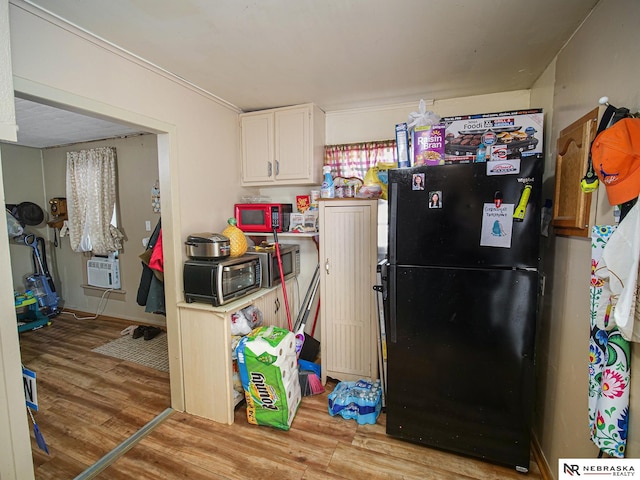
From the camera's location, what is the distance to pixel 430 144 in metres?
1.76

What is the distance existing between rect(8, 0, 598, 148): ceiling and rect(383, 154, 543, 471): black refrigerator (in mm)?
695

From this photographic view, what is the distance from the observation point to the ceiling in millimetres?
1358

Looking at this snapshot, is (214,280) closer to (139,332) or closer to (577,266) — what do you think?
(577,266)

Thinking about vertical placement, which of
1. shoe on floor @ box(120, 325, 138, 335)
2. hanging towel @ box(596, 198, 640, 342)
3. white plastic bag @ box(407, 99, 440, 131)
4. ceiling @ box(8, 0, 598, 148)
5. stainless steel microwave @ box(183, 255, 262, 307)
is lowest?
shoe on floor @ box(120, 325, 138, 335)

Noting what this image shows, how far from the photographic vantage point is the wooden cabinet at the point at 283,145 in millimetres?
2555

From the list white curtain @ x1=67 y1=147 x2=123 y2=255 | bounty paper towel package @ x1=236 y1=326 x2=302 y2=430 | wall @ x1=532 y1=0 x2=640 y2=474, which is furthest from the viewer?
white curtain @ x1=67 y1=147 x2=123 y2=255

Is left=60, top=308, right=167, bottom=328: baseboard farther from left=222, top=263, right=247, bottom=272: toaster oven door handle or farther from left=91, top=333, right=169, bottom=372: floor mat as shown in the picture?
left=222, top=263, right=247, bottom=272: toaster oven door handle

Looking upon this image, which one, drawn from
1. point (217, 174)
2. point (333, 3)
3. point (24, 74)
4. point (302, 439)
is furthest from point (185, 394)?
point (333, 3)

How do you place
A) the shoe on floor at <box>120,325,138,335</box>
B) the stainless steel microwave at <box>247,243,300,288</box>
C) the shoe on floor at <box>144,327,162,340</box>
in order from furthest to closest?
the shoe on floor at <box>120,325,138,335</box>, the shoe on floor at <box>144,327,162,340</box>, the stainless steel microwave at <box>247,243,300,288</box>

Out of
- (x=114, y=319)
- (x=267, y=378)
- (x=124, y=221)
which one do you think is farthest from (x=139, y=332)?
(x=267, y=378)

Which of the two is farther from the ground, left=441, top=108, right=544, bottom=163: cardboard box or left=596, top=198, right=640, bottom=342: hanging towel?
left=441, top=108, right=544, bottom=163: cardboard box

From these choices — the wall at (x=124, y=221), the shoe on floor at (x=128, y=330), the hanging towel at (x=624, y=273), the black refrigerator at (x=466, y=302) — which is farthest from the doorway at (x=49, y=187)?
the hanging towel at (x=624, y=273)

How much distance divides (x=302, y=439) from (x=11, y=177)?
201 inches

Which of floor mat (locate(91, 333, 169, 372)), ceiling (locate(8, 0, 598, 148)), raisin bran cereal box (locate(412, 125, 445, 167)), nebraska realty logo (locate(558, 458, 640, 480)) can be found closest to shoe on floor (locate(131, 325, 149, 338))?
floor mat (locate(91, 333, 169, 372))
